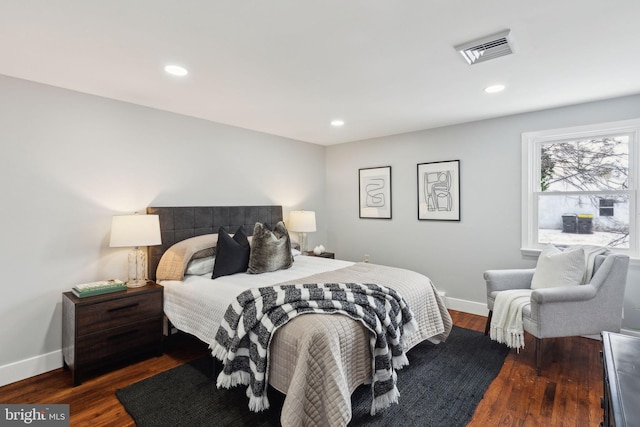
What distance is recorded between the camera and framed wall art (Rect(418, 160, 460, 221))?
397 centimetres

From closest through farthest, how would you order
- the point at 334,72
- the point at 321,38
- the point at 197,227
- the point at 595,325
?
the point at 321,38 < the point at 334,72 < the point at 595,325 < the point at 197,227

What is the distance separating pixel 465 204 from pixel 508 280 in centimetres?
108

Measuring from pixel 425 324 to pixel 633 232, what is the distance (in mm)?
2186

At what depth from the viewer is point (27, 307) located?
2.54 metres

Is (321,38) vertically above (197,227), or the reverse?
(321,38)

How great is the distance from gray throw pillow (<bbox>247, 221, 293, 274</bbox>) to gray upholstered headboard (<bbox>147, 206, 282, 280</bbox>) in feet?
2.15

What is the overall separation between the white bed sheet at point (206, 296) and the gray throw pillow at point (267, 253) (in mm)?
68

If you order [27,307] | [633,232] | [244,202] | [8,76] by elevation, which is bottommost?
[27,307]

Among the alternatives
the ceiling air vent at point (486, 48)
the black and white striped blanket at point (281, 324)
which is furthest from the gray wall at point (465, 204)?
the black and white striped blanket at point (281, 324)

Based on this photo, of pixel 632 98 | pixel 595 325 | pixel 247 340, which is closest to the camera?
pixel 247 340

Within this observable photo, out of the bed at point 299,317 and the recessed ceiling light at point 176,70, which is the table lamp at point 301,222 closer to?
the bed at point 299,317

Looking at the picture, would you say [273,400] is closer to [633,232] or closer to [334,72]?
[334,72]

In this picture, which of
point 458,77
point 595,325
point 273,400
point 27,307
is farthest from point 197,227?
point 595,325

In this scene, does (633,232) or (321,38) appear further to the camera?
(633,232)
